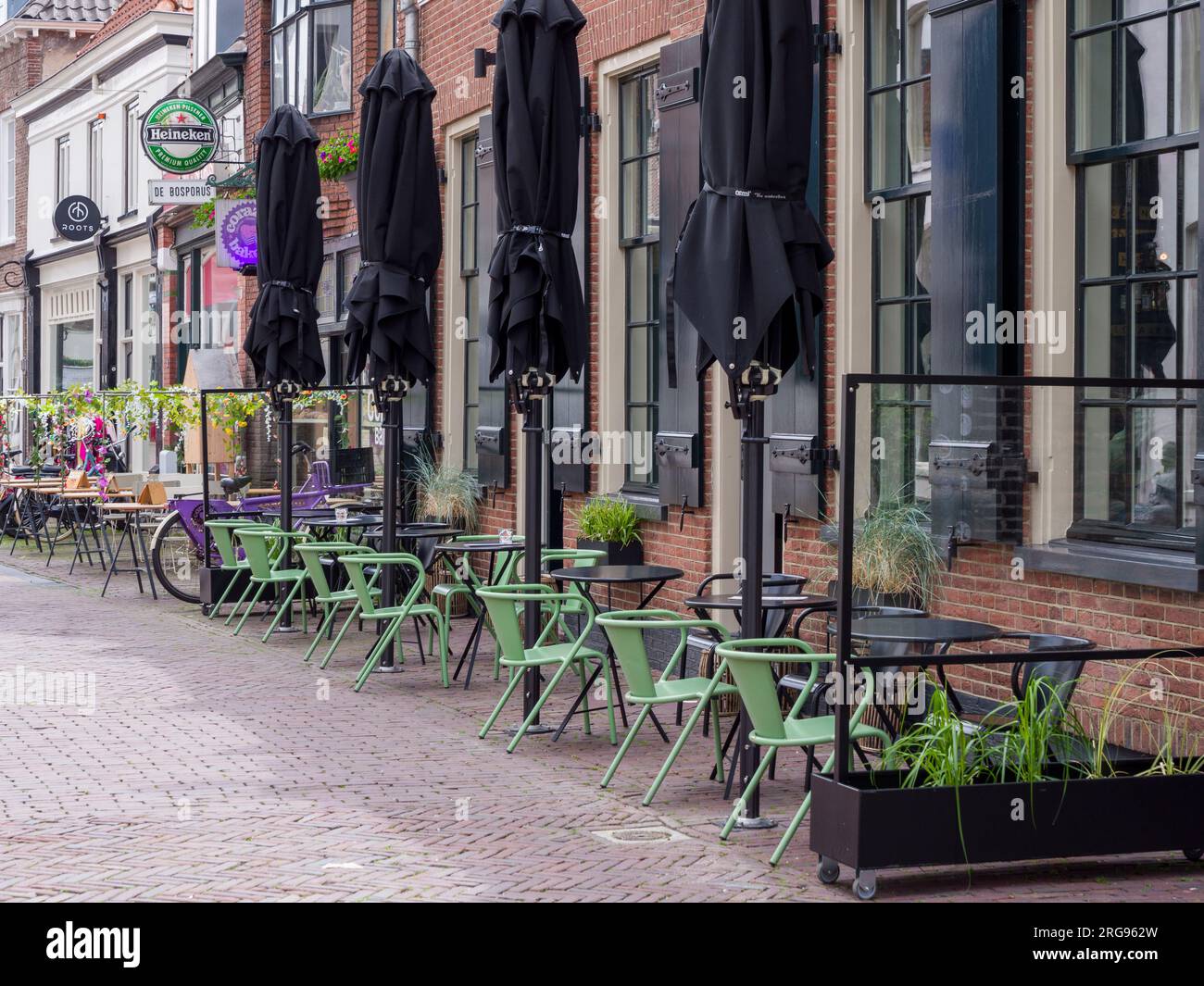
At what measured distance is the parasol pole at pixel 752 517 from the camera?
7.09 m

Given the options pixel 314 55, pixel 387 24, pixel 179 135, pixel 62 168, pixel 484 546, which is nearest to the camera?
pixel 484 546

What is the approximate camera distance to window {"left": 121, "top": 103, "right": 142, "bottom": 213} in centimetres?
2911

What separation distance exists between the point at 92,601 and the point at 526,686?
8.03 m

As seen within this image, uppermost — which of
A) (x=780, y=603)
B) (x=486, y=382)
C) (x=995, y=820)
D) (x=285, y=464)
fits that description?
(x=486, y=382)

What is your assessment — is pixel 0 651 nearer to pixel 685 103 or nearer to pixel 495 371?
pixel 495 371

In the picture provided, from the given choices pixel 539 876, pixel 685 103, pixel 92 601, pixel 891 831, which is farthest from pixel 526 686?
pixel 92 601

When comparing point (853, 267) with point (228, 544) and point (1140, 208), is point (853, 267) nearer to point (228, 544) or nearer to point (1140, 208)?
point (1140, 208)

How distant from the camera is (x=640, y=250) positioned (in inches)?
496

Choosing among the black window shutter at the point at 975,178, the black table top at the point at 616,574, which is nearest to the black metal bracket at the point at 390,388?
the black table top at the point at 616,574

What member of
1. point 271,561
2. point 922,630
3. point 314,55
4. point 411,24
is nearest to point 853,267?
point 922,630

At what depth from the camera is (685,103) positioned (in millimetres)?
11398

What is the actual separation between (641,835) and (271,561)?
24.5 ft
